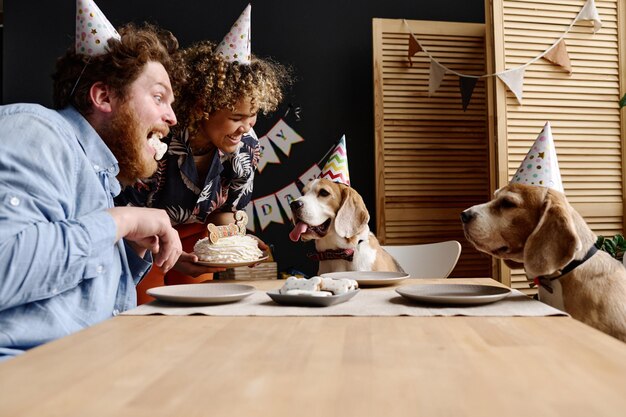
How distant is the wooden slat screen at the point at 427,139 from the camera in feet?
13.1

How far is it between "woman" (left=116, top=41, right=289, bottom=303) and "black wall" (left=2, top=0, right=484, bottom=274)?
5.73ft

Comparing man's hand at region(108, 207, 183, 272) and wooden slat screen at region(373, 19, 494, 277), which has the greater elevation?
wooden slat screen at region(373, 19, 494, 277)

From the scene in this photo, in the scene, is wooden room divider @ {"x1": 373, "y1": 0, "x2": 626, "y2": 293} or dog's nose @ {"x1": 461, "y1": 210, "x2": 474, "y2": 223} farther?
wooden room divider @ {"x1": 373, "y1": 0, "x2": 626, "y2": 293}

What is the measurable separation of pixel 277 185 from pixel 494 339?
358 centimetres

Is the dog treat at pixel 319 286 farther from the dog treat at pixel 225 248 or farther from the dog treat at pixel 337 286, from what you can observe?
the dog treat at pixel 225 248

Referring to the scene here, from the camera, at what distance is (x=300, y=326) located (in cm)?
98

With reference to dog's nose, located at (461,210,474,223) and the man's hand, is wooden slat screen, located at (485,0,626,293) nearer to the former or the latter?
dog's nose, located at (461,210,474,223)

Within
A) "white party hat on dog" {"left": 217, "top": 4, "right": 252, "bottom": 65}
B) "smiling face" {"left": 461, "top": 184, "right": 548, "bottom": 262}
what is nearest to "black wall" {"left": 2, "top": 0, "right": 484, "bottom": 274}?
"white party hat on dog" {"left": 217, "top": 4, "right": 252, "bottom": 65}

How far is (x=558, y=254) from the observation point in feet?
4.99

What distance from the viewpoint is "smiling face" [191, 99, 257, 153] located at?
2338 millimetres

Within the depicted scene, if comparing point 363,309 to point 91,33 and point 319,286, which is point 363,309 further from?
point 91,33

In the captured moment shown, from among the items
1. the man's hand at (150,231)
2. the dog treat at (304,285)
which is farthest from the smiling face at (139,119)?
the dog treat at (304,285)

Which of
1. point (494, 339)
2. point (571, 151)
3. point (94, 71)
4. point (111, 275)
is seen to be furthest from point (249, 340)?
point (571, 151)

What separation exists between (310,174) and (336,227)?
1.77 m
